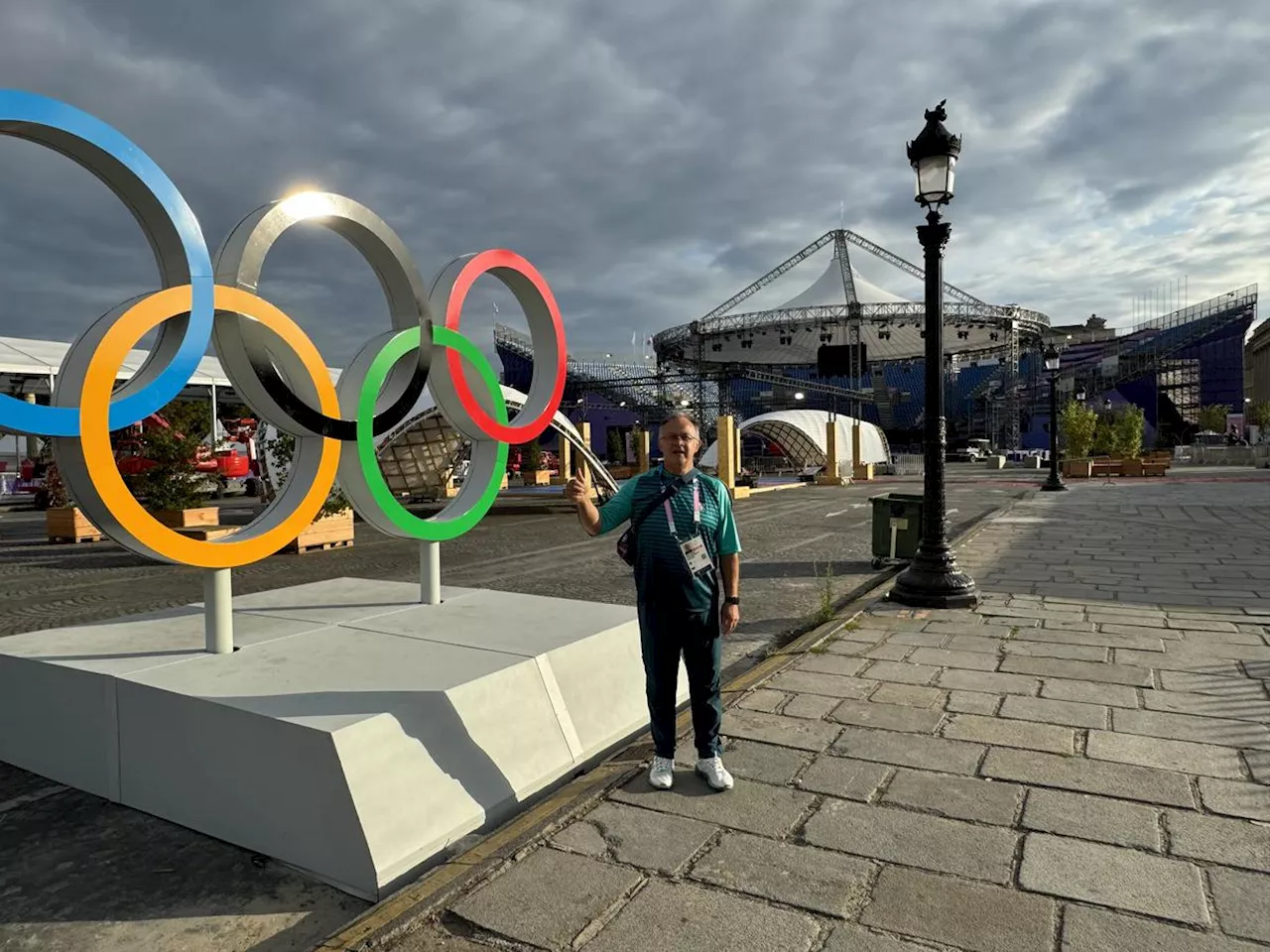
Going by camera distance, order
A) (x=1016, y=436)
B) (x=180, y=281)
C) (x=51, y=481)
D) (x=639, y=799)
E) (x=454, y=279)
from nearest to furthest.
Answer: (x=639, y=799) < (x=180, y=281) < (x=454, y=279) < (x=51, y=481) < (x=1016, y=436)

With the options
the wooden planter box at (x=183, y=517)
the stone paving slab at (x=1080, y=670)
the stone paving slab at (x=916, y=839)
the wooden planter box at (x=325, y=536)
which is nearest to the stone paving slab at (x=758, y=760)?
the stone paving slab at (x=916, y=839)

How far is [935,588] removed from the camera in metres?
7.57

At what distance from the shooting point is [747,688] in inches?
197

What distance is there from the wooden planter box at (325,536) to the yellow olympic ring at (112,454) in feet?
29.8

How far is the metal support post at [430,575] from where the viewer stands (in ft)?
18.5

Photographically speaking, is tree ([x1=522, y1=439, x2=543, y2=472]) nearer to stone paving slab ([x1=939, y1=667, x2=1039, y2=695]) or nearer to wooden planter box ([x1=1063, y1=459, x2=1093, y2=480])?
wooden planter box ([x1=1063, y1=459, x2=1093, y2=480])

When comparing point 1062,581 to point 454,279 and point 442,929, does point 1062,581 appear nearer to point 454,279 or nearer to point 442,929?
point 454,279

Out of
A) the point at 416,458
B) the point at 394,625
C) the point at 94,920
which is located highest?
the point at 416,458

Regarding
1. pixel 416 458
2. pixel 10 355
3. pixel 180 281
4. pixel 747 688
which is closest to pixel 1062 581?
pixel 747 688

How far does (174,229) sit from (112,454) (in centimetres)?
121

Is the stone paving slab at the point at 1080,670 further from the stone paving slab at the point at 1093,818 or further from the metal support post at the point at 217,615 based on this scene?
the metal support post at the point at 217,615

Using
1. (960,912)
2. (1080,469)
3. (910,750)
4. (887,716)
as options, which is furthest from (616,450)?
(960,912)

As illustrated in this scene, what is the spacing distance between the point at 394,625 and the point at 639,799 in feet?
7.24

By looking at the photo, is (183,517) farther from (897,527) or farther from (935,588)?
(935,588)
